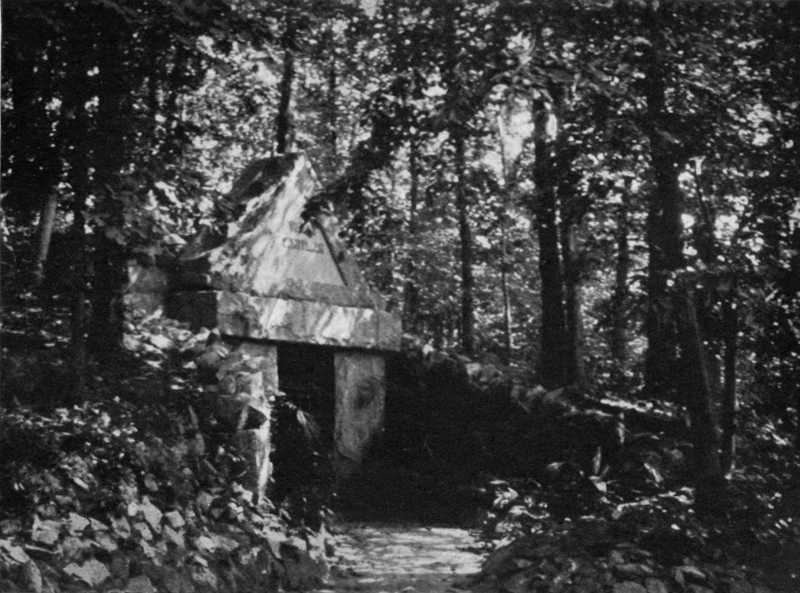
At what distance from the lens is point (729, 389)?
22.8ft

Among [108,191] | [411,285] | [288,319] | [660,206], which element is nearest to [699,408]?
[660,206]

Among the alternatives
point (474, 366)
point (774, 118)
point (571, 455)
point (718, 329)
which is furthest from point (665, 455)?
point (774, 118)

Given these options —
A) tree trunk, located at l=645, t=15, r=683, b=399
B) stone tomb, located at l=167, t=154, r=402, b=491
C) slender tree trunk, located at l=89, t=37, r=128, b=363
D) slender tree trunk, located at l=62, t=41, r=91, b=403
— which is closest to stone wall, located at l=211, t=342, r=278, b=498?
stone tomb, located at l=167, t=154, r=402, b=491

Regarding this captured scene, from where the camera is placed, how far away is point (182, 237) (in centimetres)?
1049

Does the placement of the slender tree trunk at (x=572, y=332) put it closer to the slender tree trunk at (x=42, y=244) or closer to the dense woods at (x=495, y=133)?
the dense woods at (x=495, y=133)

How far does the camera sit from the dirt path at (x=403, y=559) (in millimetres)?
6469

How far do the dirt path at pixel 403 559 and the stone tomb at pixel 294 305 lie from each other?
5.20 feet

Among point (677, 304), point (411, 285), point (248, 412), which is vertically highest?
point (411, 285)

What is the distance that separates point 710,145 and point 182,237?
21.2 feet

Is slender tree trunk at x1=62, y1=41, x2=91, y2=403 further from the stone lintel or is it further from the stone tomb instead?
the stone lintel

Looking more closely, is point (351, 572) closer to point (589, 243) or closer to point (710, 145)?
point (589, 243)

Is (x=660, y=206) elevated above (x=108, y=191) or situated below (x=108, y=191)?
above

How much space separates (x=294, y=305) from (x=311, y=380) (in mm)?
1069

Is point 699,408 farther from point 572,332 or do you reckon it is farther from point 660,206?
point 572,332
